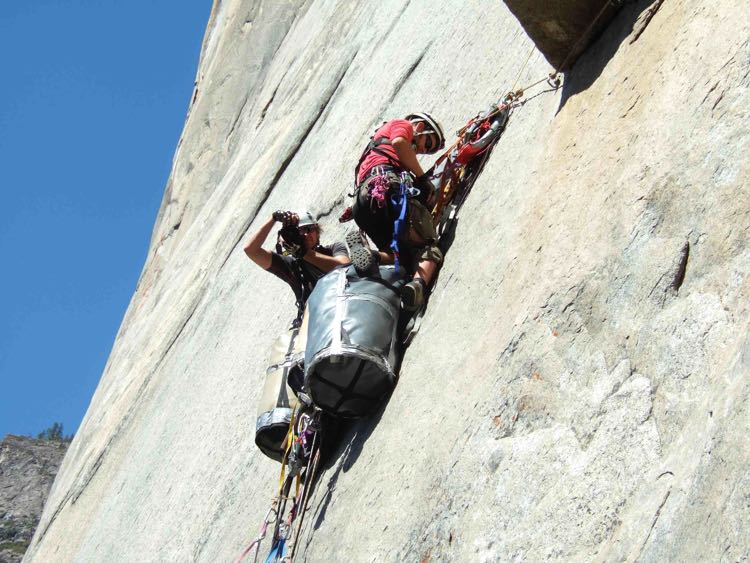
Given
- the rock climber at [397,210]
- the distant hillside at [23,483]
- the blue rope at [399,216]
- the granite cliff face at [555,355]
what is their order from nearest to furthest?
the granite cliff face at [555,355]
the rock climber at [397,210]
the blue rope at [399,216]
the distant hillside at [23,483]

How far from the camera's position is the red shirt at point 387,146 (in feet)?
17.1

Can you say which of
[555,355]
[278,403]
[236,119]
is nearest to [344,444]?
[278,403]

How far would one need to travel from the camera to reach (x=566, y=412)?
3.20m

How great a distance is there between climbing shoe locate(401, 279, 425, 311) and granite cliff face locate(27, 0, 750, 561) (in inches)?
3.2

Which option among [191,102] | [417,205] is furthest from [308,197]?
[191,102]

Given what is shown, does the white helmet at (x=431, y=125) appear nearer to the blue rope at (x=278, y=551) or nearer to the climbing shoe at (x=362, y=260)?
the climbing shoe at (x=362, y=260)

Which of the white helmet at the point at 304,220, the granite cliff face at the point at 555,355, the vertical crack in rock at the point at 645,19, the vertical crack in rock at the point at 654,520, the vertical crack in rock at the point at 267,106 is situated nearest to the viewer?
the vertical crack in rock at the point at 654,520

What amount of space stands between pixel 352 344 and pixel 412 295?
0.40m

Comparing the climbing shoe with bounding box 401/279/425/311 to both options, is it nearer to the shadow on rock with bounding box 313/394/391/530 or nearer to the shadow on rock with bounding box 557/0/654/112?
the shadow on rock with bounding box 313/394/391/530

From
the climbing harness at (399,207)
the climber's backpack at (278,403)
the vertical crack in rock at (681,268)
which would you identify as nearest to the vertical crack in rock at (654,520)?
the vertical crack in rock at (681,268)

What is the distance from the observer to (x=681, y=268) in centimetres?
313

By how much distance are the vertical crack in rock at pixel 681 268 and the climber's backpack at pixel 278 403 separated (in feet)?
7.00

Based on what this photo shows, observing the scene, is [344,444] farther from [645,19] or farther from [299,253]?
[645,19]

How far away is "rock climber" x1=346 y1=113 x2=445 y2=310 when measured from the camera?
15.4 feet
